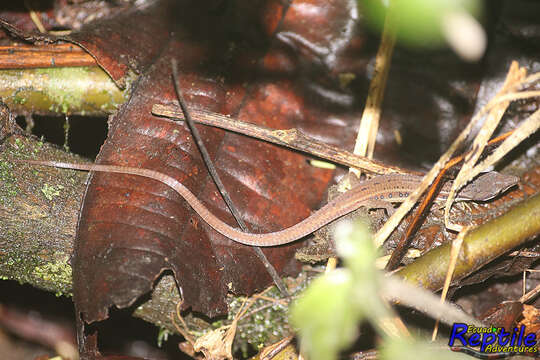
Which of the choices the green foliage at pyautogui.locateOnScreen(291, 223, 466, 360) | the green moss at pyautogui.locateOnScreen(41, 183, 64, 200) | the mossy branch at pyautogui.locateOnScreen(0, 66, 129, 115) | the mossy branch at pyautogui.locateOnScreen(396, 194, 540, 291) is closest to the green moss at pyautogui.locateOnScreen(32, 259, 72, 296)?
the green moss at pyautogui.locateOnScreen(41, 183, 64, 200)

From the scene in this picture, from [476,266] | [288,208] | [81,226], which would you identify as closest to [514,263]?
[476,266]

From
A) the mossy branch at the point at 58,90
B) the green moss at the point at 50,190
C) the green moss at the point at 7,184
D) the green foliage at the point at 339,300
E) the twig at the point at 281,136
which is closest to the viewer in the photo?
the green foliage at the point at 339,300

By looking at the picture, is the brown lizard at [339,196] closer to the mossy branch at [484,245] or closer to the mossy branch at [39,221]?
the mossy branch at [39,221]

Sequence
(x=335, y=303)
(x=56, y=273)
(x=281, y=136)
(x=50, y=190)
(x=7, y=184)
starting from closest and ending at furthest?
1. (x=335, y=303)
2. (x=7, y=184)
3. (x=50, y=190)
4. (x=56, y=273)
5. (x=281, y=136)

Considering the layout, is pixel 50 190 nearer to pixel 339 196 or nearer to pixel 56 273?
pixel 56 273

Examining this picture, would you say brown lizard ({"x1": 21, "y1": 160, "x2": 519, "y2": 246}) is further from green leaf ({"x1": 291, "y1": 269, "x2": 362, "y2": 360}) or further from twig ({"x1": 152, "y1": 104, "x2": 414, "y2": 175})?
green leaf ({"x1": 291, "y1": 269, "x2": 362, "y2": 360})

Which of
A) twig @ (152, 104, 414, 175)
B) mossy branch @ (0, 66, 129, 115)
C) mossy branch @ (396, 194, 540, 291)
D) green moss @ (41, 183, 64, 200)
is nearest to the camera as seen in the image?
mossy branch @ (396, 194, 540, 291)

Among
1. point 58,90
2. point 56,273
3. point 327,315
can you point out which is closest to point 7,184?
point 56,273

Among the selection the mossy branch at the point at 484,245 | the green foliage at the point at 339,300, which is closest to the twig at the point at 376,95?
the mossy branch at the point at 484,245
